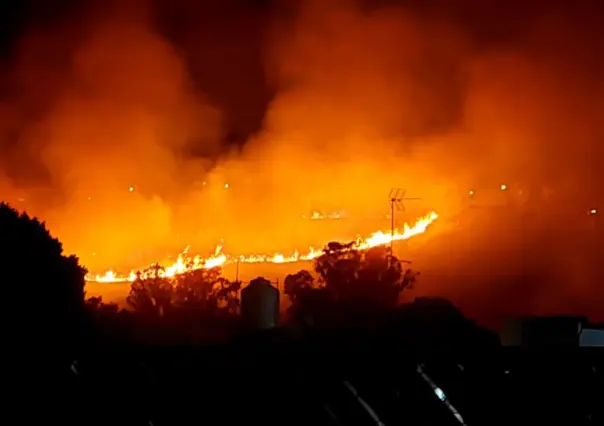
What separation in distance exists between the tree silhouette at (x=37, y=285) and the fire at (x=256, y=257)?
759 inches

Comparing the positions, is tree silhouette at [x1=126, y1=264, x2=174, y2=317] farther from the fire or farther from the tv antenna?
the tv antenna

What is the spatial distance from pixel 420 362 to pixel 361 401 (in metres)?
0.82

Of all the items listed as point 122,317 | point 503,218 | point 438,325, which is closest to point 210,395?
point 438,325

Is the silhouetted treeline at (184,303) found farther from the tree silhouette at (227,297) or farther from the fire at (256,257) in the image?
the fire at (256,257)

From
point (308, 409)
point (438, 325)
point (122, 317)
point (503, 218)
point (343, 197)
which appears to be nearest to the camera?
point (308, 409)

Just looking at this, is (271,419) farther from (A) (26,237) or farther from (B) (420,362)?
(A) (26,237)

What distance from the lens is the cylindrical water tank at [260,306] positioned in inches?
859

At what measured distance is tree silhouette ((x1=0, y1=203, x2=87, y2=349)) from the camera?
13383mm

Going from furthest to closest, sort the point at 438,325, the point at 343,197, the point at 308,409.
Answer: the point at 343,197 → the point at 438,325 → the point at 308,409

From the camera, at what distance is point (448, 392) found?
11.2 metres

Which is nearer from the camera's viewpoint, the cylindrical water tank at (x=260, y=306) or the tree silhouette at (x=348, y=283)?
the cylindrical water tank at (x=260, y=306)

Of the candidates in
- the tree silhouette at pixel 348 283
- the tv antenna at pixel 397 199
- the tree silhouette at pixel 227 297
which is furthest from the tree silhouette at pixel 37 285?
the tv antenna at pixel 397 199

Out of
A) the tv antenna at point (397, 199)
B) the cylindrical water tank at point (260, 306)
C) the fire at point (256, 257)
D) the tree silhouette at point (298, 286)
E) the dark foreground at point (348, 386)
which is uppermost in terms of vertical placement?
the tv antenna at point (397, 199)

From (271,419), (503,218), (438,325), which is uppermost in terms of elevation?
(503,218)
